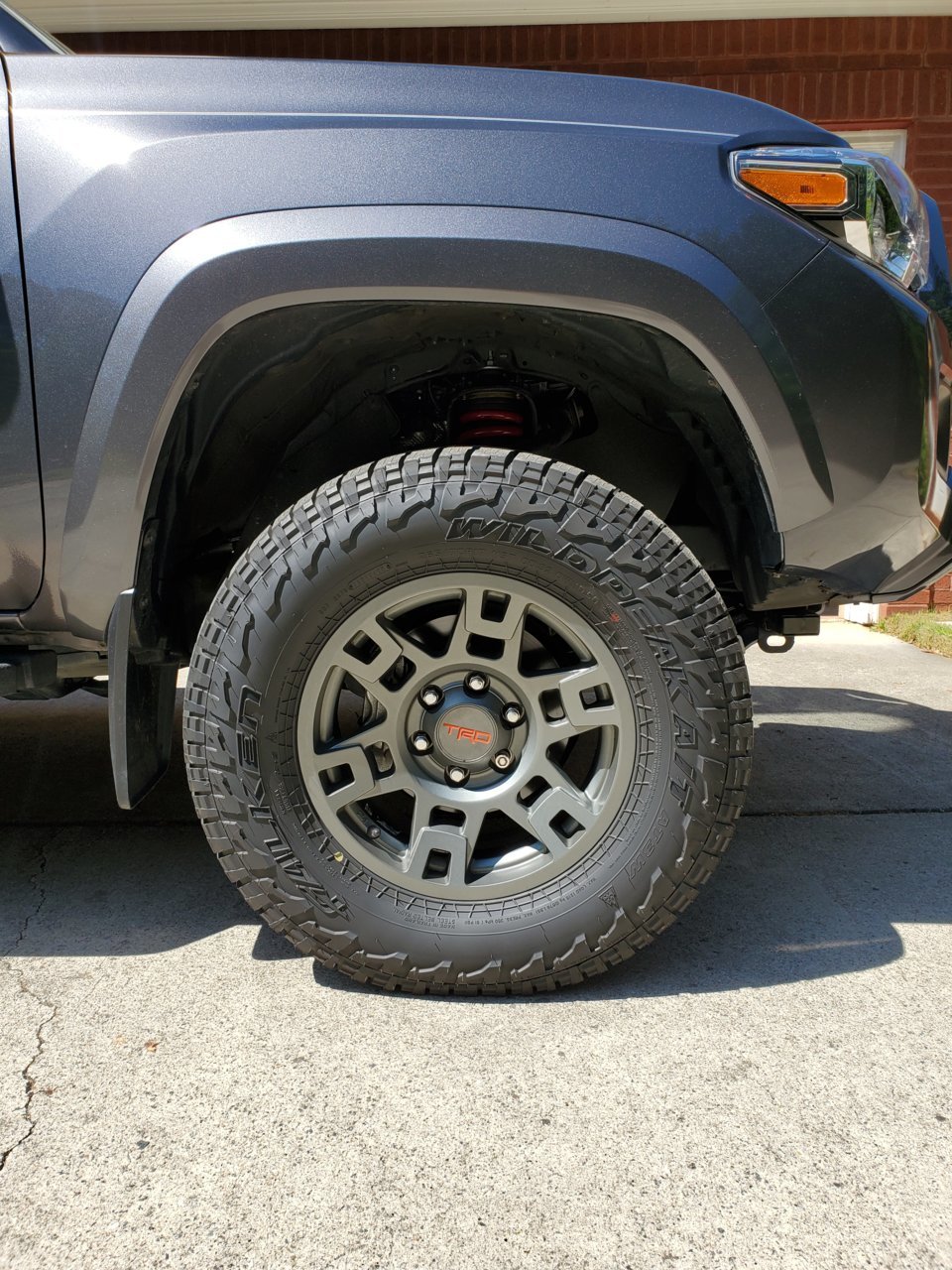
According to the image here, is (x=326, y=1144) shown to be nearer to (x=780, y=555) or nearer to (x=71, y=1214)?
(x=71, y=1214)

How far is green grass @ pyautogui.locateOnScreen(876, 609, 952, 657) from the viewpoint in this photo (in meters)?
4.98

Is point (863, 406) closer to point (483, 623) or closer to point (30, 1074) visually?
point (483, 623)

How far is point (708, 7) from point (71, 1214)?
20.1 ft

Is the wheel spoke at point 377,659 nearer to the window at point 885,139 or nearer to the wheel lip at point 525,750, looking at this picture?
the wheel lip at point 525,750

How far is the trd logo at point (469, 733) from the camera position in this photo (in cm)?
177

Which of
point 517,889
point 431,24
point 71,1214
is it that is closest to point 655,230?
point 517,889

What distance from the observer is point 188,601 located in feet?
6.85

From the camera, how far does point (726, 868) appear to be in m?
2.35

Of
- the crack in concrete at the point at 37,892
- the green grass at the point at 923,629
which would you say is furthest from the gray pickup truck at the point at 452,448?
the green grass at the point at 923,629

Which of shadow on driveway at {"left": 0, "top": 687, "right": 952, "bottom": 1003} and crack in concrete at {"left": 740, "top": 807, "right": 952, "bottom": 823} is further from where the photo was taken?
crack in concrete at {"left": 740, "top": 807, "right": 952, "bottom": 823}

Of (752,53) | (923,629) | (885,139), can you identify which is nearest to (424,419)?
(923,629)

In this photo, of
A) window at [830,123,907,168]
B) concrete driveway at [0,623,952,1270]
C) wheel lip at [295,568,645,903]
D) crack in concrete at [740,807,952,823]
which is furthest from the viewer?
window at [830,123,907,168]

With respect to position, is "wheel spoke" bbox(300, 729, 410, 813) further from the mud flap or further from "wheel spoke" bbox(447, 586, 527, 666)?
the mud flap

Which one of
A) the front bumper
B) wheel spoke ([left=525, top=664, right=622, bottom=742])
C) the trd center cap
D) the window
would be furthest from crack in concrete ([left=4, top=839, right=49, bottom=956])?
the window
